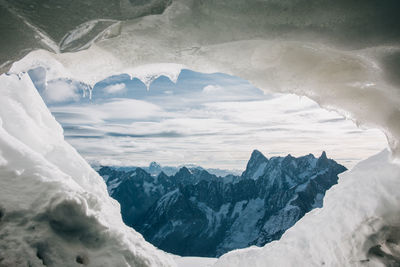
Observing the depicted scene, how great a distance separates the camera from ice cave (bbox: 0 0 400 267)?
3.36 m

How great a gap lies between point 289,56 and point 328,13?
1251 millimetres

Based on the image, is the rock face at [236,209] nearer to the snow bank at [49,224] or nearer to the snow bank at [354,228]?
the snow bank at [354,228]

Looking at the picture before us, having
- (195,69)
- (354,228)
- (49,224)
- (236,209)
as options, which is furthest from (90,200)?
(236,209)

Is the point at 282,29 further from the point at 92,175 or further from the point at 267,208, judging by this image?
the point at 267,208

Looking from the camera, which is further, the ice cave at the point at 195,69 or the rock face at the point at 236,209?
the rock face at the point at 236,209

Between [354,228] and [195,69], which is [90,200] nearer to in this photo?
[195,69]

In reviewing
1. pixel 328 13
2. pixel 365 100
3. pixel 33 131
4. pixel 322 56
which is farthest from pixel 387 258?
pixel 33 131

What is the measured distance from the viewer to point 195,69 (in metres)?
5.62

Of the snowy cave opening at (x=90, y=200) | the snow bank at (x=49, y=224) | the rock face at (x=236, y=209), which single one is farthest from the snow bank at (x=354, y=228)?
the rock face at (x=236, y=209)

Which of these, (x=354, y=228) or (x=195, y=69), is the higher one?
(x=195, y=69)

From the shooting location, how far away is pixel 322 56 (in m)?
4.49

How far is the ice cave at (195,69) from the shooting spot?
336 centimetres

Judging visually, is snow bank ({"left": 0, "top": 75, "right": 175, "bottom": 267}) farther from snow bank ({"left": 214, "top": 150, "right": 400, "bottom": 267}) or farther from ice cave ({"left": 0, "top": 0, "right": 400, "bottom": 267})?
snow bank ({"left": 214, "top": 150, "right": 400, "bottom": 267})

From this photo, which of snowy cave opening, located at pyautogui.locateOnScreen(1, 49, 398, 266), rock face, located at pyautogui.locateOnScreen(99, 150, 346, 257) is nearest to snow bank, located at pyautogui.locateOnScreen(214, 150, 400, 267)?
snowy cave opening, located at pyautogui.locateOnScreen(1, 49, 398, 266)
